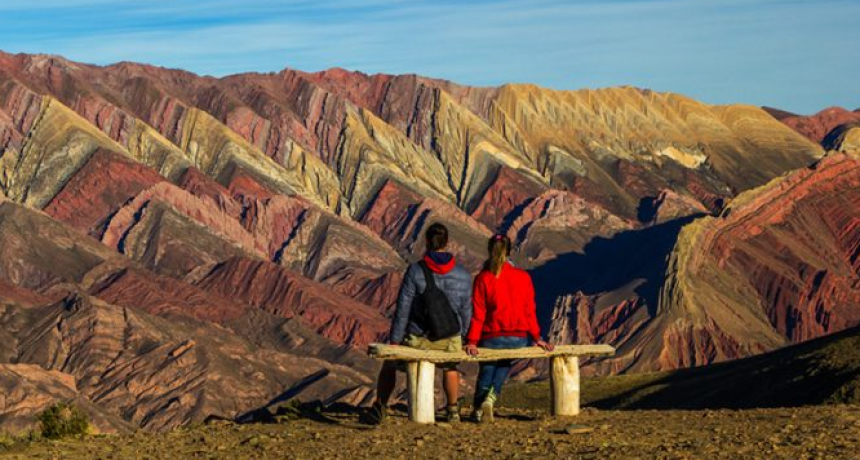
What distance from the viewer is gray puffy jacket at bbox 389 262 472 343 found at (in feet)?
80.8

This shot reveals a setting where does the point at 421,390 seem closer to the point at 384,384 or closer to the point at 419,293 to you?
the point at 384,384

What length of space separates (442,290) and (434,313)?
408 millimetres

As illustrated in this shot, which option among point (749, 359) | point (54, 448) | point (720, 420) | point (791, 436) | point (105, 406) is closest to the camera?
point (791, 436)

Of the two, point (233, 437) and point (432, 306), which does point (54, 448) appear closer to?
point (233, 437)

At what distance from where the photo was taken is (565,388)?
26891 mm

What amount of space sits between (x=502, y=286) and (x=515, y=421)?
2.68m

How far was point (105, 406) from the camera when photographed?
16088cm

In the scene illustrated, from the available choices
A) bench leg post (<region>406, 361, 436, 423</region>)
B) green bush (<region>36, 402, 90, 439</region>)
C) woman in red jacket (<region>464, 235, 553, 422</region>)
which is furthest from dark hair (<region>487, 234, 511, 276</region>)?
green bush (<region>36, 402, 90, 439</region>)

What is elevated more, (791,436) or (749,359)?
(749,359)

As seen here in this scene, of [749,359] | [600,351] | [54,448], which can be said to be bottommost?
[54,448]

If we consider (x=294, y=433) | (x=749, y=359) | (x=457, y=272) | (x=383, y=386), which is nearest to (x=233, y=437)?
(x=294, y=433)

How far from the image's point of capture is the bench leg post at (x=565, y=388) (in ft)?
87.7

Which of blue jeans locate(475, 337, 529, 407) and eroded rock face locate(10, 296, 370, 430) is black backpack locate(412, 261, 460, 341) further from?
eroded rock face locate(10, 296, 370, 430)

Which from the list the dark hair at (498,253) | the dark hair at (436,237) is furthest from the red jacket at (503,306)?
the dark hair at (436,237)
